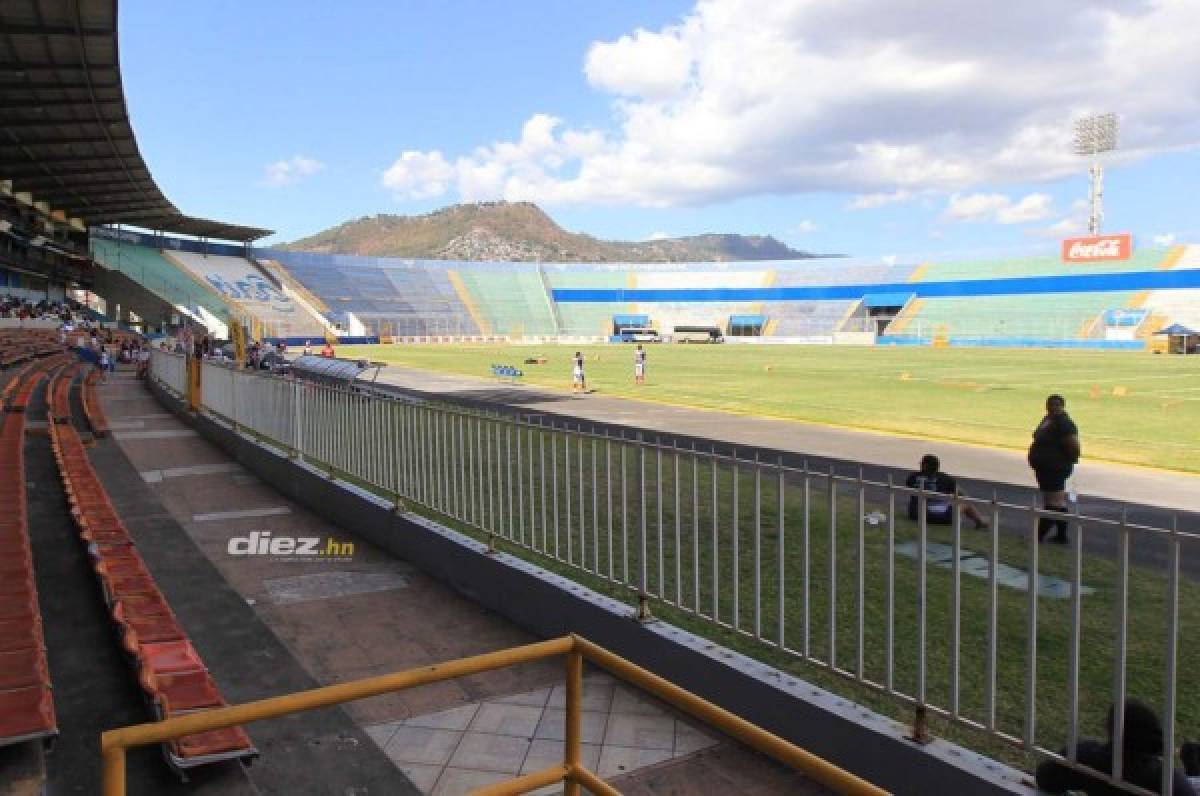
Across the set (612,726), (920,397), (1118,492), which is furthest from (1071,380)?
(612,726)

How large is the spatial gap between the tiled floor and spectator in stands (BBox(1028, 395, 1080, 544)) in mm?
5815

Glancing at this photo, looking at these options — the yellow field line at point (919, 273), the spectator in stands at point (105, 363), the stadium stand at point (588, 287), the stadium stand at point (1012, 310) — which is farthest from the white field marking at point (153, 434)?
the yellow field line at point (919, 273)

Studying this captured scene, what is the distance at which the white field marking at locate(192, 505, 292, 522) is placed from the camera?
10.1m

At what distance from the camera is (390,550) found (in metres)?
8.70

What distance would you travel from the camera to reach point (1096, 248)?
81375 mm

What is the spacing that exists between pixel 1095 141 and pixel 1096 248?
2311 centimetres

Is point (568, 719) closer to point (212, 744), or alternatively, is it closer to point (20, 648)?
point (212, 744)

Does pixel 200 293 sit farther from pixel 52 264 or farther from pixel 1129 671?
pixel 1129 671

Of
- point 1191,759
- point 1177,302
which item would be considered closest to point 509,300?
point 1177,302

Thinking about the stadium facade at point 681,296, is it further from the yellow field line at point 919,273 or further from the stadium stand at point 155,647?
the stadium stand at point 155,647

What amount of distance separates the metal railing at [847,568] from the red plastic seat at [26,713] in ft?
10.7

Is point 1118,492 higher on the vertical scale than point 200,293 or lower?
lower

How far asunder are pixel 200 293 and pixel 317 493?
74.5m

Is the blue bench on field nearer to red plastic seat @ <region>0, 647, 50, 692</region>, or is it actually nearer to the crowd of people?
the crowd of people
